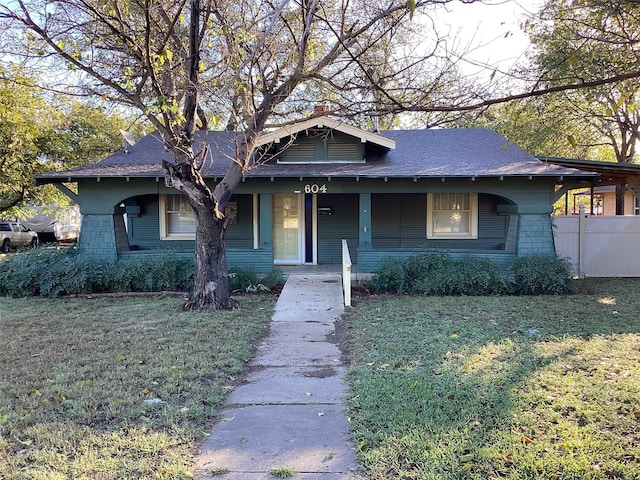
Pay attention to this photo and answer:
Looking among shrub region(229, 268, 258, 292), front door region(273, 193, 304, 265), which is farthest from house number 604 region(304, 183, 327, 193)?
shrub region(229, 268, 258, 292)

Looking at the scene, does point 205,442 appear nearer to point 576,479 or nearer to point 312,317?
point 576,479

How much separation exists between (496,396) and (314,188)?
8201 millimetres

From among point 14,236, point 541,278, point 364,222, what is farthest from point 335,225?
point 14,236

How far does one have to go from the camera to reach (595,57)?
340 inches

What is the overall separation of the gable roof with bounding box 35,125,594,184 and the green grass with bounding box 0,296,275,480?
13.2 ft

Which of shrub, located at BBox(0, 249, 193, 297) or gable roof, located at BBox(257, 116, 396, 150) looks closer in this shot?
shrub, located at BBox(0, 249, 193, 297)

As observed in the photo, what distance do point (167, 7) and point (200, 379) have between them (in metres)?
6.30

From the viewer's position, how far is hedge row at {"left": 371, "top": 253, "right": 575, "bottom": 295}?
33.6ft

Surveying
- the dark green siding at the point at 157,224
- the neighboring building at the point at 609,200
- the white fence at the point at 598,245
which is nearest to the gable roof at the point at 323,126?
the dark green siding at the point at 157,224

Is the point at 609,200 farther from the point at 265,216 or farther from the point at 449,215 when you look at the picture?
the point at 265,216

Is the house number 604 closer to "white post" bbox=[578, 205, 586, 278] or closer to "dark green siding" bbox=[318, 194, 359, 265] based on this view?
"dark green siding" bbox=[318, 194, 359, 265]

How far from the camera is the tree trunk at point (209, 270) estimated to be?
871 cm

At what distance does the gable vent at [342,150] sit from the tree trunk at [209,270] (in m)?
4.82

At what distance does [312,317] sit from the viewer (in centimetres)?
826
